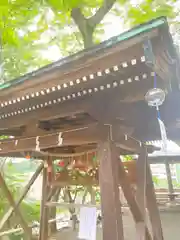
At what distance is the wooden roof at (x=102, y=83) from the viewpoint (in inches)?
80.2

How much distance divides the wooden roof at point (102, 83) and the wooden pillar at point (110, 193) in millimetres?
272

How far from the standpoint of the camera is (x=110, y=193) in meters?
2.55

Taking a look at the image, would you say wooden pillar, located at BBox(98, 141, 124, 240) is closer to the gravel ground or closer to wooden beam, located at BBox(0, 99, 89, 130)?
wooden beam, located at BBox(0, 99, 89, 130)

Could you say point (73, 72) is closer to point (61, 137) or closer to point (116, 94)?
point (116, 94)

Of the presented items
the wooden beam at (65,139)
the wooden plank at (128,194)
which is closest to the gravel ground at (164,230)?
the wooden plank at (128,194)

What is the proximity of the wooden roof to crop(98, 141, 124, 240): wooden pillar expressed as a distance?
0.89ft

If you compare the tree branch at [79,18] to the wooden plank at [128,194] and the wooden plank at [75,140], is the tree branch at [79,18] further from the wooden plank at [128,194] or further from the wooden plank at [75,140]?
the wooden plank at [128,194]

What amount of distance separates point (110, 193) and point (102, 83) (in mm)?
1224

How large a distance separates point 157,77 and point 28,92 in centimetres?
150

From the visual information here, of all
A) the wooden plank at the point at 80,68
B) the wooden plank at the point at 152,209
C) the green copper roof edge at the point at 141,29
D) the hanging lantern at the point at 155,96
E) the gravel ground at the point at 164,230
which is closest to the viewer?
the green copper roof edge at the point at 141,29

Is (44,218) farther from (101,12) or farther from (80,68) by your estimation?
(101,12)

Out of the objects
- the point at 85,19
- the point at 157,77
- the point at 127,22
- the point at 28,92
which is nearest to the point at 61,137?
the point at 28,92

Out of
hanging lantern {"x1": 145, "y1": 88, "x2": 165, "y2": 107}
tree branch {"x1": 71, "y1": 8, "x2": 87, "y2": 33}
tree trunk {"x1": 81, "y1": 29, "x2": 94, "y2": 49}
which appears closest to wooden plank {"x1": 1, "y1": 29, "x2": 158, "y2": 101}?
hanging lantern {"x1": 145, "y1": 88, "x2": 165, "y2": 107}

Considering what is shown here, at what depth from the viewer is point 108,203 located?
254 cm
